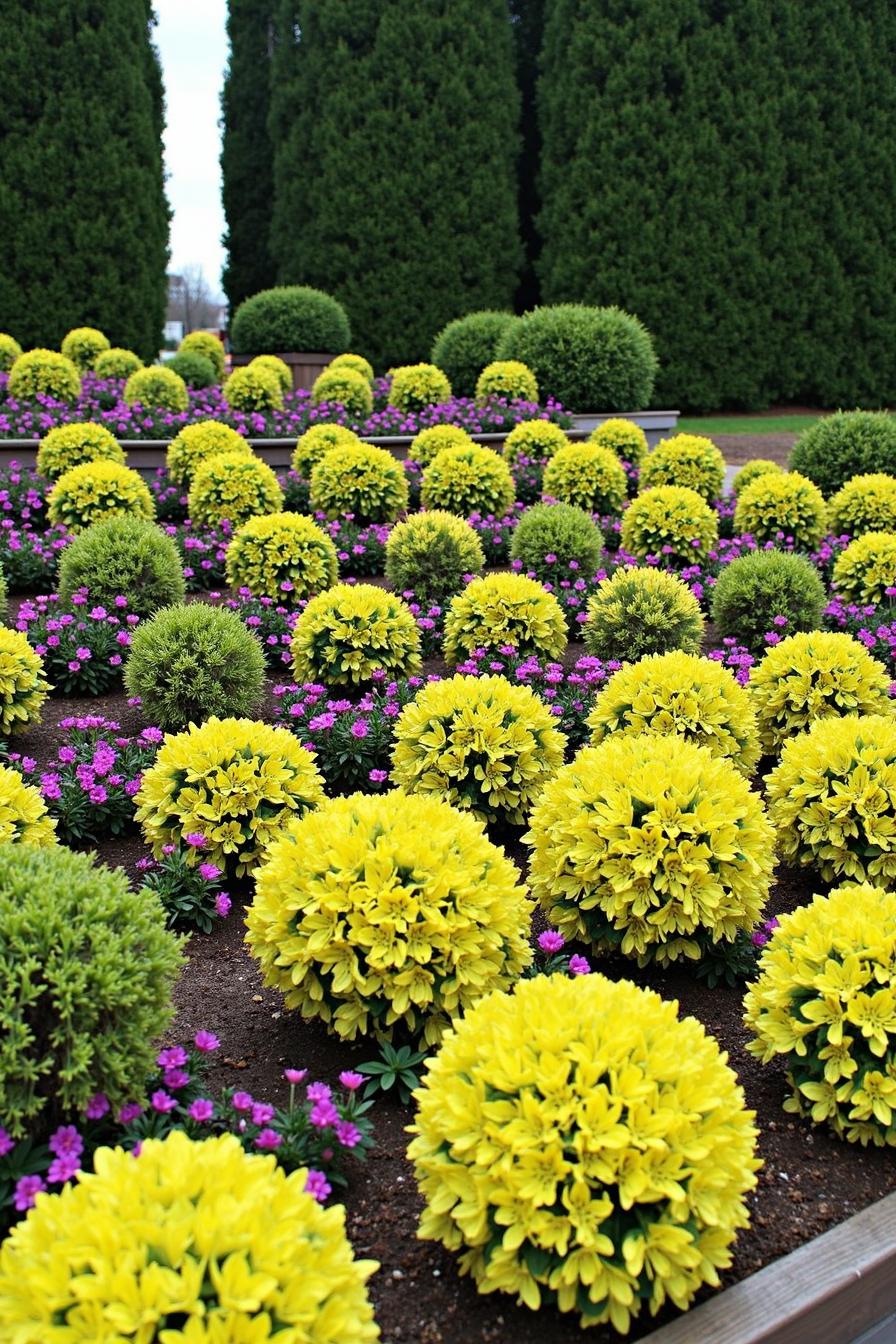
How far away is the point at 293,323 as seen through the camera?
15.7 m

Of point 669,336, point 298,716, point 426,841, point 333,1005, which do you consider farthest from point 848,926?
point 669,336

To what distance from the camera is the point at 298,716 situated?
4.87 metres

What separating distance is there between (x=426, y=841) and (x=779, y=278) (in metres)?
16.0

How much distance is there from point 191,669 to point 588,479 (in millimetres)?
4841

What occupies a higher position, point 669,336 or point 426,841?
point 669,336

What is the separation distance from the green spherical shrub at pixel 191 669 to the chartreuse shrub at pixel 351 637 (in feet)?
1.35

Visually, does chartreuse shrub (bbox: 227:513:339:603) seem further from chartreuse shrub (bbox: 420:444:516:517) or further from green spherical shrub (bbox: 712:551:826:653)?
green spherical shrub (bbox: 712:551:826:653)

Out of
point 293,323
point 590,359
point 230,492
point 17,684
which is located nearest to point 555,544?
point 230,492

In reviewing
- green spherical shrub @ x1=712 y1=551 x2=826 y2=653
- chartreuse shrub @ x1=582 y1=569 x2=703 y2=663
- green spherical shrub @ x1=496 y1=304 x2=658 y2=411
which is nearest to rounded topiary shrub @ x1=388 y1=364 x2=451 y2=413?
green spherical shrub @ x1=496 y1=304 x2=658 y2=411

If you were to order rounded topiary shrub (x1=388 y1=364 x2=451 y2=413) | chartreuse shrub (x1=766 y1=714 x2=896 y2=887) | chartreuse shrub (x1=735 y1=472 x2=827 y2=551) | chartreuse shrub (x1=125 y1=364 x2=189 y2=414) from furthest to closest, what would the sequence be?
1. rounded topiary shrub (x1=388 y1=364 x2=451 y2=413)
2. chartreuse shrub (x1=125 y1=364 x2=189 y2=414)
3. chartreuse shrub (x1=735 y1=472 x2=827 y2=551)
4. chartreuse shrub (x1=766 y1=714 x2=896 y2=887)

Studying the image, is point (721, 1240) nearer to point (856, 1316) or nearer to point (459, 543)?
point (856, 1316)

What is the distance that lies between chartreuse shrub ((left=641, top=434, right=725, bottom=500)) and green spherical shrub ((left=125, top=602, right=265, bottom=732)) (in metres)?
5.41

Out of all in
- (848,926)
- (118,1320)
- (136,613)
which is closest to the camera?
(118,1320)

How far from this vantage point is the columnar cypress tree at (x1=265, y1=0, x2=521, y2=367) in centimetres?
1658
